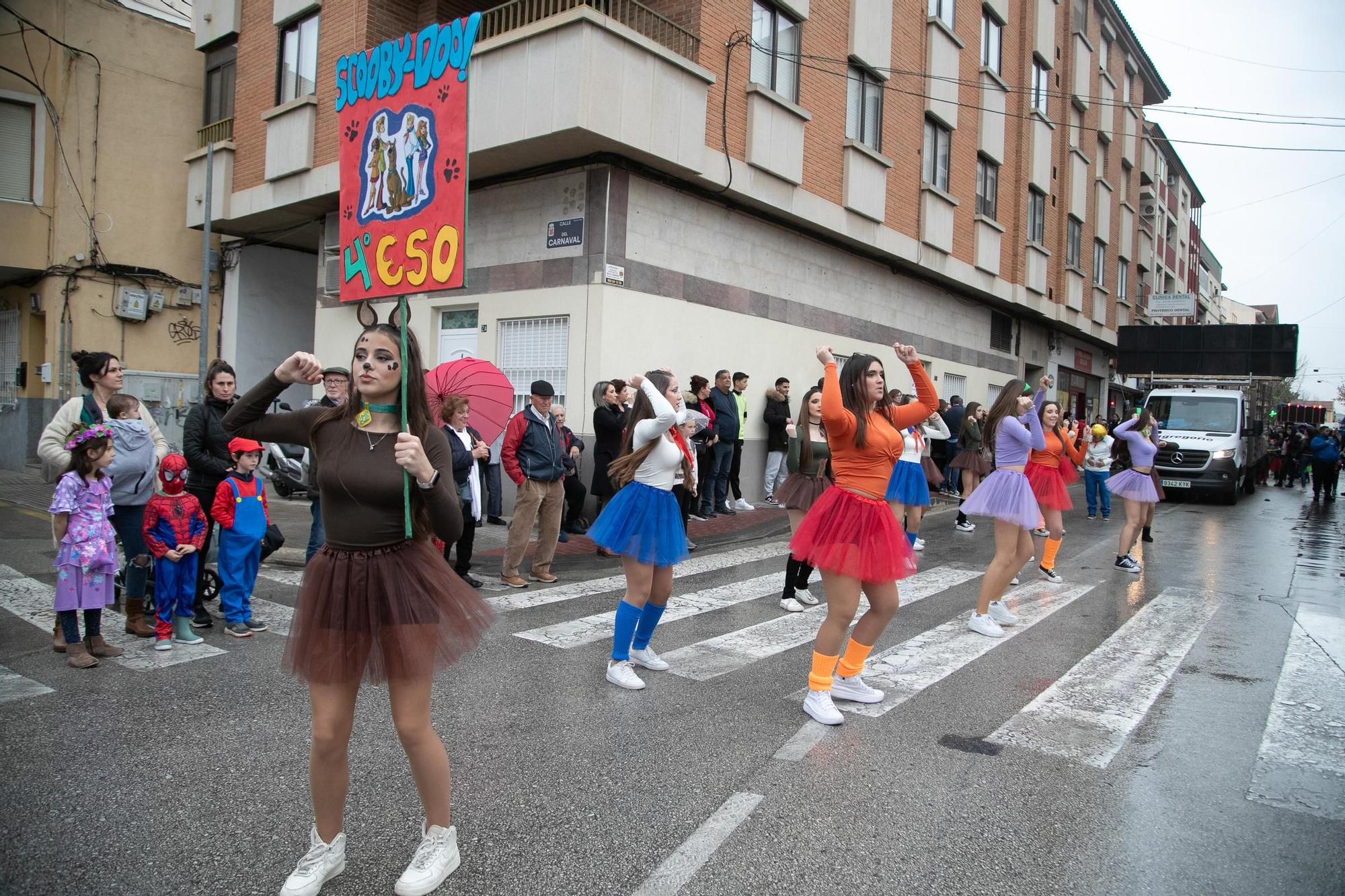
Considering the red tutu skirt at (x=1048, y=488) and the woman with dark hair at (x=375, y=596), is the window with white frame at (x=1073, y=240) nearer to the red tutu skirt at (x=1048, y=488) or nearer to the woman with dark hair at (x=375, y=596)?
the red tutu skirt at (x=1048, y=488)

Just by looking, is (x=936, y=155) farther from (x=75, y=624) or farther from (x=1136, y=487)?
(x=75, y=624)

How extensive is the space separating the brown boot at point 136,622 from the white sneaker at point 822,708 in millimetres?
4429

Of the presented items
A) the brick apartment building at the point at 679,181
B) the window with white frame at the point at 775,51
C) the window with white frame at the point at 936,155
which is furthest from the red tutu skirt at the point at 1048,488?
the window with white frame at the point at 936,155

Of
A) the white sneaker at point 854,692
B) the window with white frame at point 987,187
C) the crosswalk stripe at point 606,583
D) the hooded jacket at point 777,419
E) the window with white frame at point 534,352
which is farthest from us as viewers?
the window with white frame at point 987,187

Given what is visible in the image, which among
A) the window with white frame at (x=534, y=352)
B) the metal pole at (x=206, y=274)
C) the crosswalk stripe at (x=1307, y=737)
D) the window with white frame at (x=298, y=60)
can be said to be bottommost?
the crosswalk stripe at (x=1307, y=737)

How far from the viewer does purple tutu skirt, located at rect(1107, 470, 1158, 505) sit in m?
9.71

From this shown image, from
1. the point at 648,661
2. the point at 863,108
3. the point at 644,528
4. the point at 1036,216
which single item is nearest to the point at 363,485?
the point at 644,528

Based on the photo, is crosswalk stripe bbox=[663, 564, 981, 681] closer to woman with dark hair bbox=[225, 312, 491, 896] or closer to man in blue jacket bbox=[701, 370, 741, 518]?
woman with dark hair bbox=[225, 312, 491, 896]

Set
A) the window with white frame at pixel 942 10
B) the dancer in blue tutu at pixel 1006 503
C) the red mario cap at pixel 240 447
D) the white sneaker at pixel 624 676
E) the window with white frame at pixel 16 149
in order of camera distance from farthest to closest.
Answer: the window with white frame at pixel 942 10, the window with white frame at pixel 16 149, the dancer in blue tutu at pixel 1006 503, the red mario cap at pixel 240 447, the white sneaker at pixel 624 676

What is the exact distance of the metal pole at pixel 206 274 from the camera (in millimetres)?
15734

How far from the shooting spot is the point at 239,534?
6.16m

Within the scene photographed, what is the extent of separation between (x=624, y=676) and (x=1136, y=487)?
7.10 m

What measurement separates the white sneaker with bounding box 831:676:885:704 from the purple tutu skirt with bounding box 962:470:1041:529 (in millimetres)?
2307

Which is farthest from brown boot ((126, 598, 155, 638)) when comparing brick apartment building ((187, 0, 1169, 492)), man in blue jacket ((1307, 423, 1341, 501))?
man in blue jacket ((1307, 423, 1341, 501))
